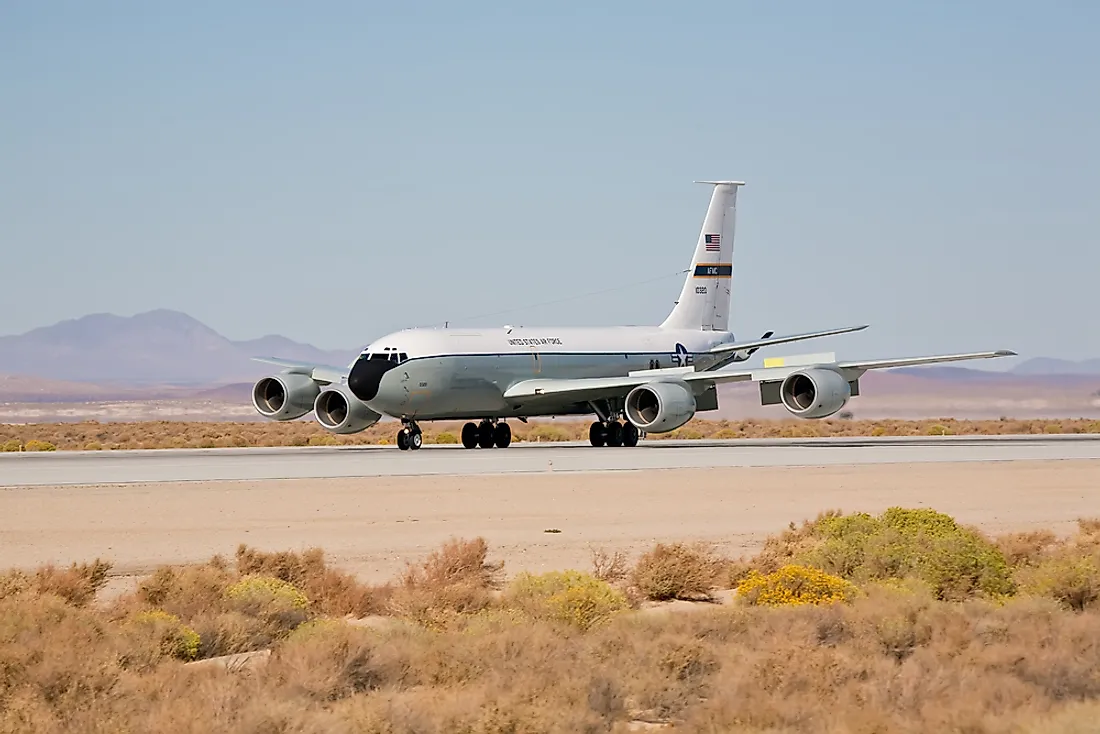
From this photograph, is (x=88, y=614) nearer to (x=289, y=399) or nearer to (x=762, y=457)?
(x=762, y=457)

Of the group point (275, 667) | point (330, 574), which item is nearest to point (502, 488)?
point (330, 574)

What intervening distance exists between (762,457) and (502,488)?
11678 mm

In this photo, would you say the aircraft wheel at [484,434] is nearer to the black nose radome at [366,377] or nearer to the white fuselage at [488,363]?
the white fuselage at [488,363]

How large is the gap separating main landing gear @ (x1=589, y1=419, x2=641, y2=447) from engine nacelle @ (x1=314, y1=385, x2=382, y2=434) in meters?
6.92

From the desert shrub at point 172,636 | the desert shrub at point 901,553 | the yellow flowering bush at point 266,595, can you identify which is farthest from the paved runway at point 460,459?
the desert shrub at point 172,636

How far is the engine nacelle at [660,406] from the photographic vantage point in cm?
4084

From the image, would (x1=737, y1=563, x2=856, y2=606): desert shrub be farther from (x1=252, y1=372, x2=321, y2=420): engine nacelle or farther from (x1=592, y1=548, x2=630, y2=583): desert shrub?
(x1=252, y1=372, x2=321, y2=420): engine nacelle

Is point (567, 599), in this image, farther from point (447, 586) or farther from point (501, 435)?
point (501, 435)

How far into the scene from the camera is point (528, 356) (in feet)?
144

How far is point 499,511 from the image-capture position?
22750mm

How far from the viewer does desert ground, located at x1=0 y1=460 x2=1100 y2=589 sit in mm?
18125

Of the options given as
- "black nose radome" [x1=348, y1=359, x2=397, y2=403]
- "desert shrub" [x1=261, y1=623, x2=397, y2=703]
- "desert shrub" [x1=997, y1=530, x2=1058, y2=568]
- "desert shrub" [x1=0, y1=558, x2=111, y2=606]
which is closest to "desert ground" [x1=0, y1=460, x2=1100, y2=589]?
"desert shrub" [x1=0, y1=558, x2=111, y2=606]

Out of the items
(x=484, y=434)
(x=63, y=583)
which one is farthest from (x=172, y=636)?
(x=484, y=434)

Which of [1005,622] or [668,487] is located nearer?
[1005,622]
